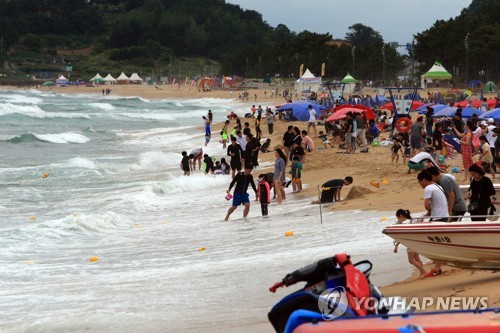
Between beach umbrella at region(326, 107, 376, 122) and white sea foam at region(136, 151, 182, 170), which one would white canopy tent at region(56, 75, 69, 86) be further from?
beach umbrella at region(326, 107, 376, 122)

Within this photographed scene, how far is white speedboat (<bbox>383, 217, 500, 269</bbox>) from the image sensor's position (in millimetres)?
8203

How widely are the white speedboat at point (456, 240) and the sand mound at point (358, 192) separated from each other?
25.0 ft

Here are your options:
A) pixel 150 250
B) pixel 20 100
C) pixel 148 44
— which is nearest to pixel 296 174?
pixel 150 250

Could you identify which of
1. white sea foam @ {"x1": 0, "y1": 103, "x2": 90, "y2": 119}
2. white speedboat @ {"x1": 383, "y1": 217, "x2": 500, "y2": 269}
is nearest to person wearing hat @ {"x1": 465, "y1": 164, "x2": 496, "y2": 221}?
white speedboat @ {"x1": 383, "y1": 217, "x2": 500, "y2": 269}

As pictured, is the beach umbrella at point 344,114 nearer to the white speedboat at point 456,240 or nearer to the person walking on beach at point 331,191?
the person walking on beach at point 331,191

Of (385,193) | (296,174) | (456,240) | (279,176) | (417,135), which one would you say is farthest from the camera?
(417,135)

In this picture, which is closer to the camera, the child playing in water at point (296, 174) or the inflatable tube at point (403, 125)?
the child playing in water at point (296, 174)

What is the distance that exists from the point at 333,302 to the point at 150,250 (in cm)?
798

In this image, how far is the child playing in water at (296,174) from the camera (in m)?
18.7

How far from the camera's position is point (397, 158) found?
21.5m

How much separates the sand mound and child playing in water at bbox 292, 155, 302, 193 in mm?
2211

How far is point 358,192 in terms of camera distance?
1648 centimetres

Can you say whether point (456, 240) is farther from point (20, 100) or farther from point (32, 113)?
point (20, 100)

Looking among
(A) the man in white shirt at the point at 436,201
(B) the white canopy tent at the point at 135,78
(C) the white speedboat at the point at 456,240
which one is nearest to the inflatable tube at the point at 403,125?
(A) the man in white shirt at the point at 436,201
